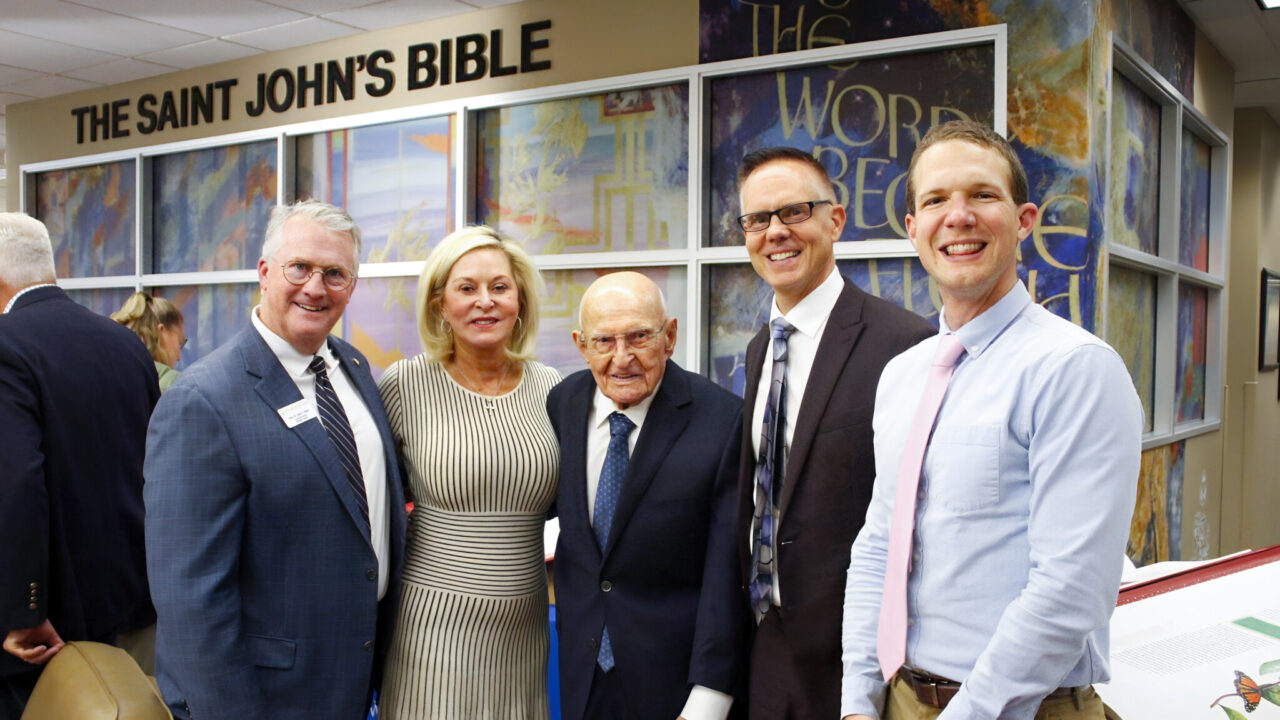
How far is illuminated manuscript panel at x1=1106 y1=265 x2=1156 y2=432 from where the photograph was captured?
4.25 meters

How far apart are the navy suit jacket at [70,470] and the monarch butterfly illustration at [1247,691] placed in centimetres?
271

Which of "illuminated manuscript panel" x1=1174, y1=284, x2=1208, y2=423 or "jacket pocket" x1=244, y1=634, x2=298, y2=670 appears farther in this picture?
"illuminated manuscript panel" x1=1174, y1=284, x2=1208, y2=423

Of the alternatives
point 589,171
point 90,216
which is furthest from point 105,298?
point 589,171

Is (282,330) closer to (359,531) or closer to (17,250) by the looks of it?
(359,531)

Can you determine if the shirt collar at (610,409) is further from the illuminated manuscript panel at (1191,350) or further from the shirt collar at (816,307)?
the illuminated manuscript panel at (1191,350)

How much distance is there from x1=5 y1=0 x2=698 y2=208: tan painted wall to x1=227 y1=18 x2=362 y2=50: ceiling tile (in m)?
0.07

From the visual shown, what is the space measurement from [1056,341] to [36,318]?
250cm

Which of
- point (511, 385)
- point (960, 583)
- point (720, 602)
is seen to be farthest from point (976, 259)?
point (511, 385)

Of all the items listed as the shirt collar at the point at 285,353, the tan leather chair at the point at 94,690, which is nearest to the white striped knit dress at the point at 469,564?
the shirt collar at the point at 285,353

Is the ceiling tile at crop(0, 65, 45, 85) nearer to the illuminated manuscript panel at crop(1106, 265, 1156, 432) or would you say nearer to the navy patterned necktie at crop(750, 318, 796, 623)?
the navy patterned necktie at crop(750, 318, 796, 623)

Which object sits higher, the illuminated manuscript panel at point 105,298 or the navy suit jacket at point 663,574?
the illuminated manuscript panel at point 105,298

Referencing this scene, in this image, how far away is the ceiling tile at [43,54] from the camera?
5.56 m

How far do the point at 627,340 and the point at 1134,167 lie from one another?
3605 mm

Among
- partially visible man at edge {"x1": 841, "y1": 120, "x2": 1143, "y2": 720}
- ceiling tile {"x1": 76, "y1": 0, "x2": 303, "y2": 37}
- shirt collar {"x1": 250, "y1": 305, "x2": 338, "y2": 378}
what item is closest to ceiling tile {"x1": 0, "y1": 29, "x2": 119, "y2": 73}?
ceiling tile {"x1": 76, "y1": 0, "x2": 303, "y2": 37}
